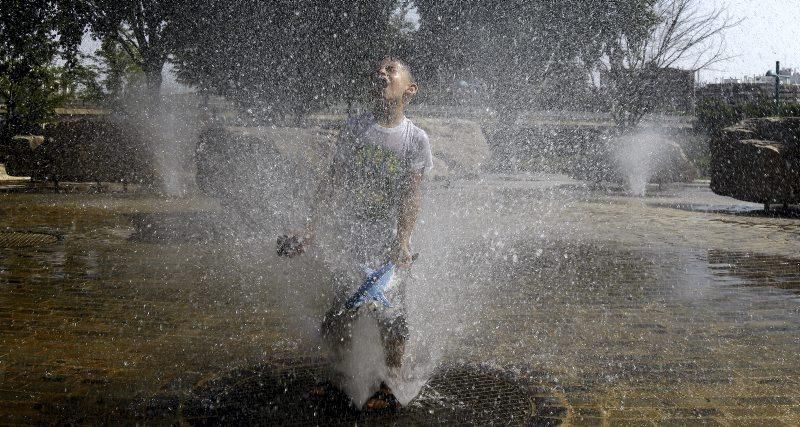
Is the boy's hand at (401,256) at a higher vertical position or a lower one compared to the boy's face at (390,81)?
lower

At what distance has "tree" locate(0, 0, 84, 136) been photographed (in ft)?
61.9

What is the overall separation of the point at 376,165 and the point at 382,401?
1.11 metres

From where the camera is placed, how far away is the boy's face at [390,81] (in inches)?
113

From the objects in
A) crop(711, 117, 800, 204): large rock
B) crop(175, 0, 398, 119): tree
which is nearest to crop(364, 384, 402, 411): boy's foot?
crop(711, 117, 800, 204): large rock

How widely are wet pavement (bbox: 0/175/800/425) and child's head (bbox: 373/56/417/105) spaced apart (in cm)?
146

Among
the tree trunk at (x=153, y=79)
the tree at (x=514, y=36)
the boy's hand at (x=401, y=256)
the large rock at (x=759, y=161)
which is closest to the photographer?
the boy's hand at (x=401, y=256)

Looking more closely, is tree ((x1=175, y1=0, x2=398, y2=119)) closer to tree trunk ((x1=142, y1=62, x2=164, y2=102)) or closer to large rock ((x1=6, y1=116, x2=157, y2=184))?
tree trunk ((x1=142, y1=62, x2=164, y2=102))

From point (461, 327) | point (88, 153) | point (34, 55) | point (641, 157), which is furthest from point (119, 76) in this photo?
point (461, 327)

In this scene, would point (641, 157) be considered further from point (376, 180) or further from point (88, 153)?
point (376, 180)

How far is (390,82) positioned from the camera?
113 inches

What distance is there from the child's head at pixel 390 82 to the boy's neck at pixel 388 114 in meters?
0.02

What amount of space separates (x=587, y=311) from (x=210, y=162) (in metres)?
6.56

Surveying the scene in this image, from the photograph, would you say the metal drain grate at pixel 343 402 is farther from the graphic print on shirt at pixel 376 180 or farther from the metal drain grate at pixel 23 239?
the metal drain grate at pixel 23 239

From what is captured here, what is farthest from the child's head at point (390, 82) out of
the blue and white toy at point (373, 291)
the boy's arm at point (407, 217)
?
the blue and white toy at point (373, 291)
